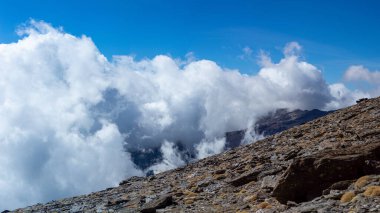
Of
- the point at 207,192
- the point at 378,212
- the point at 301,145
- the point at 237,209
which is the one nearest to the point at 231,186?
the point at 207,192

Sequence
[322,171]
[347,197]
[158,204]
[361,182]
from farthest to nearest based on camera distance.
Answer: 1. [158,204]
2. [322,171]
3. [361,182]
4. [347,197]

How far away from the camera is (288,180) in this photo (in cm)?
2328

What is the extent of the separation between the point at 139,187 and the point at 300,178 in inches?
1091

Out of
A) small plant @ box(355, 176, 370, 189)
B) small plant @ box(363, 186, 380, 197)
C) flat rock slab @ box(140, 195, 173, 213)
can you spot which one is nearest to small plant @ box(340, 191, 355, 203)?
small plant @ box(363, 186, 380, 197)

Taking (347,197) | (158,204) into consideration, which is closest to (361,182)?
(347,197)

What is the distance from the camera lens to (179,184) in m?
41.9

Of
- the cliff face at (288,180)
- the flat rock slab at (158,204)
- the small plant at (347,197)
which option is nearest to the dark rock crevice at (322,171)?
the cliff face at (288,180)

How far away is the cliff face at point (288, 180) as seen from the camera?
68.0ft

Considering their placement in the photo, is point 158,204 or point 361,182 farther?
point 158,204

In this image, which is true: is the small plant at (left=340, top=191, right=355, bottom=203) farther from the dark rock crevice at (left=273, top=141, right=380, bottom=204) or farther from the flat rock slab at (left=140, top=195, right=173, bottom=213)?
the flat rock slab at (left=140, top=195, right=173, bottom=213)

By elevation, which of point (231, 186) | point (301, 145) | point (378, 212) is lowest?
point (378, 212)

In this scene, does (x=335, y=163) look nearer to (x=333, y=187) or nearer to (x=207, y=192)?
(x=333, y=187)

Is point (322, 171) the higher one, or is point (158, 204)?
point (158, 204)

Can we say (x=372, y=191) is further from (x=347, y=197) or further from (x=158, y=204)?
(x=158, y=204)
